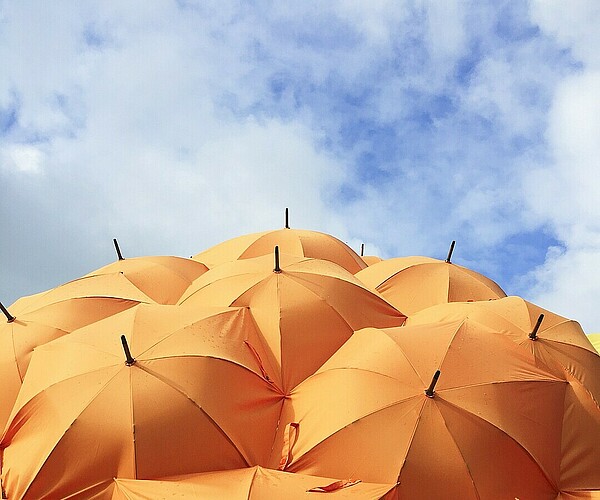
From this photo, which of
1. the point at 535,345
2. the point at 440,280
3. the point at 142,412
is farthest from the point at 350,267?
the point at 142,412

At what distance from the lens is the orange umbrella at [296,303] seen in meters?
9.53

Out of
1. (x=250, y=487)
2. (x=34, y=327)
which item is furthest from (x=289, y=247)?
(x=250, y=487)

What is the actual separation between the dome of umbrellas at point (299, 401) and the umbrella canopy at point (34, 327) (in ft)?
0.12

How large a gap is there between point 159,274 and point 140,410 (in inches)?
193

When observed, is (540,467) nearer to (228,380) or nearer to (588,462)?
(588,462)

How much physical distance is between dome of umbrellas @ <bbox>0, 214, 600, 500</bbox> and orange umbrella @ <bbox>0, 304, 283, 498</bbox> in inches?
0.8

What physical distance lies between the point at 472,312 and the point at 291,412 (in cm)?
325

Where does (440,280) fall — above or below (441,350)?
above

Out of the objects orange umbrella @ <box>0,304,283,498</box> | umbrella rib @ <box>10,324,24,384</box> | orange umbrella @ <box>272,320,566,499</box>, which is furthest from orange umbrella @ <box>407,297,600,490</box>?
umbrella rib @ <box>10,324,24,384</box>

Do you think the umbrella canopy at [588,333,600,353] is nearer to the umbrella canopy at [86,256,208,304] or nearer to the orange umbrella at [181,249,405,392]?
the orange umbrella at [181,249,405,392]

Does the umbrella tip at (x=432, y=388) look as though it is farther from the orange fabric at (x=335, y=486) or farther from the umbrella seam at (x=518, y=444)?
the orange fabric at (x=335, y=486)

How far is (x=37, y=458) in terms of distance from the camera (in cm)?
823

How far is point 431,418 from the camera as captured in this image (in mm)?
8094

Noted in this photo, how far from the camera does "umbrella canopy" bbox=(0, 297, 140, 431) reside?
33.9 feet
